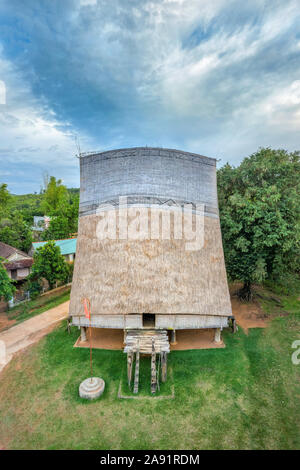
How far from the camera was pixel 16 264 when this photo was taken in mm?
24422

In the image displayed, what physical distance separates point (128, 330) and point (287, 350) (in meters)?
9.10

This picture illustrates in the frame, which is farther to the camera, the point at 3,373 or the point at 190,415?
the point at 3,373

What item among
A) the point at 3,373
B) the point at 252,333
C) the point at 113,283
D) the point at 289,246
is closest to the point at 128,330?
the point at 113,283

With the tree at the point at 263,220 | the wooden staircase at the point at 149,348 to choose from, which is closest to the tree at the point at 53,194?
the tree at the point at 263,220

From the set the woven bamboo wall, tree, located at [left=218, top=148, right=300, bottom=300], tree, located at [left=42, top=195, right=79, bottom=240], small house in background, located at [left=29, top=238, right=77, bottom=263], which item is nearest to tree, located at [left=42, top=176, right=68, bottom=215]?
tree, located at [left=42, top=195, right=79, bottom=240]

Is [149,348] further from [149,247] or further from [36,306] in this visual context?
[36,306]

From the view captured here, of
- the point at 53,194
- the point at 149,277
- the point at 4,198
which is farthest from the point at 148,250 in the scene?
the point at 53,194

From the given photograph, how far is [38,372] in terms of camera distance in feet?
39.3

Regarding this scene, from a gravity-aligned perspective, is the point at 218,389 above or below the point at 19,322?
below

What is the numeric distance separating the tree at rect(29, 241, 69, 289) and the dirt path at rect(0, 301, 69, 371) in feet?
12.4

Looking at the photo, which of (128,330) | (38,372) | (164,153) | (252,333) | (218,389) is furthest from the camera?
(164,153)

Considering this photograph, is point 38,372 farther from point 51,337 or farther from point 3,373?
point 51,337

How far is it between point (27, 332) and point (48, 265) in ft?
22.7

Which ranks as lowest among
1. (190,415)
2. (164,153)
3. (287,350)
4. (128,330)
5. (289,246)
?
(190,415)
